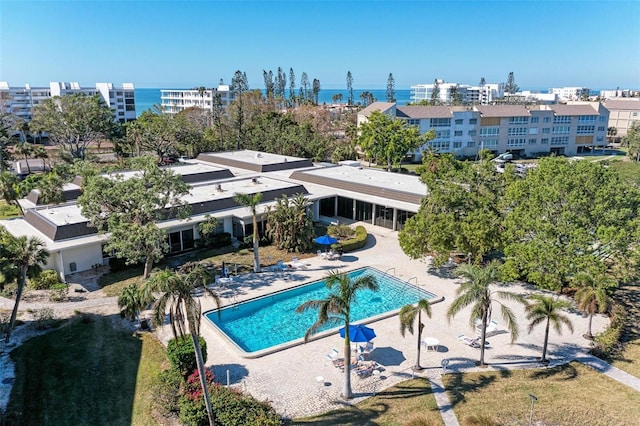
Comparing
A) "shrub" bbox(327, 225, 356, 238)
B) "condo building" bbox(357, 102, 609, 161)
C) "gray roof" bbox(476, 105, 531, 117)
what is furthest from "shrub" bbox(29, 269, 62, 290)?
"gray roof" bbox(476, 105, 531, 117)

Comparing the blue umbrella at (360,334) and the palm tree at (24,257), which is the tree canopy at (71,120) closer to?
the palm tree at (24,257)

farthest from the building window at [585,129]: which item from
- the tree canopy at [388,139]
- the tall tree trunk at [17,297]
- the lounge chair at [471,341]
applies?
the tall tree trunk at [17,297]

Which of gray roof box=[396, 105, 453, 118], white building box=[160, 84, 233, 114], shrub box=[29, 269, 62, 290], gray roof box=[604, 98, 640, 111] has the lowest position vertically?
shrub box=[29, 269, 62, 290]

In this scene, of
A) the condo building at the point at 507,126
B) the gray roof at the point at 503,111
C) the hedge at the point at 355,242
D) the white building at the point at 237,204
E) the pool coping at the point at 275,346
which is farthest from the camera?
the gray roof at the point at 503,111

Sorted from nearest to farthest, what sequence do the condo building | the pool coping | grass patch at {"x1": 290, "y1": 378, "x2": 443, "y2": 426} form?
grass patch at {"x1": 290, "y1": 378, "x2": 443, "y2": 426}, the pool coping, the condo building

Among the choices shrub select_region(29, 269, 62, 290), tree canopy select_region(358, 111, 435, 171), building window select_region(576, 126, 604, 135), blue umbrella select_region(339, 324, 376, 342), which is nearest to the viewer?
blue umbrella select_region(339, 324, 376, 342)

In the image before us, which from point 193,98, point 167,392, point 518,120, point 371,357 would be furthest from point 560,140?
point 193,98

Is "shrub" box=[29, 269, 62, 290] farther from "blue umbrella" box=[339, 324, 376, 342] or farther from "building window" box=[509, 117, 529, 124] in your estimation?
"building window" box=[509, 117, 529, 124]
